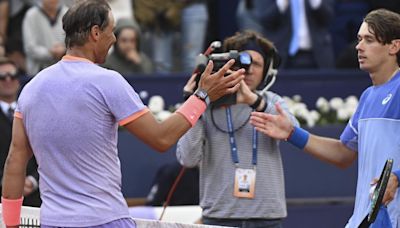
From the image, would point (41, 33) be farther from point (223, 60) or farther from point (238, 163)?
point (223, 60)

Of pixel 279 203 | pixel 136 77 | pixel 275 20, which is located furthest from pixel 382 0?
pixel 279 203

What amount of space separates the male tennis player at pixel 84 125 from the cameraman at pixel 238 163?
1.23 m

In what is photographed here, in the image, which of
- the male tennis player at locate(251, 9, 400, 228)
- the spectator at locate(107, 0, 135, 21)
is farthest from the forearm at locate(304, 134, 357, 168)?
the spectator at locate(107, 0, 135, 21)

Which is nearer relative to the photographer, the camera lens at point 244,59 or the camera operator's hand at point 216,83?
the camera operator's hand at point 216,83

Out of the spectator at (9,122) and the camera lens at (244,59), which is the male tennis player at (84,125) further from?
the spectator at (9,122)

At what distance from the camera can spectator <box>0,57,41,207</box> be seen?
789 cm

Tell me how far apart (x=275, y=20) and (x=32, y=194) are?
3.51 m

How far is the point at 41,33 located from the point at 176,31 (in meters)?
1.40

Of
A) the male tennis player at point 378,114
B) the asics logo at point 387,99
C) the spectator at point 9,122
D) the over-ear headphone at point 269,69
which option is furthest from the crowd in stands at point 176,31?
the asics logo at point 387,99

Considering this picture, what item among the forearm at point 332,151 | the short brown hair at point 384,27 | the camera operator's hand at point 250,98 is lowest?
the forearm at point 332,151

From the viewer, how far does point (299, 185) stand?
9094 mm

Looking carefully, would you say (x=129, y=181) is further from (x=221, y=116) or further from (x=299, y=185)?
(x=221, y=116)

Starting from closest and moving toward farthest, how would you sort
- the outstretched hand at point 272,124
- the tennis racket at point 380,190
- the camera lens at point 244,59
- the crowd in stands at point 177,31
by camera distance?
the tennis racket at point 380,190 < the camera lens at point 244,59 < the outstretched hand at point 272,124 < the crowd in stands at point 177,31

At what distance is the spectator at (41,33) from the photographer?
33.9 feet
